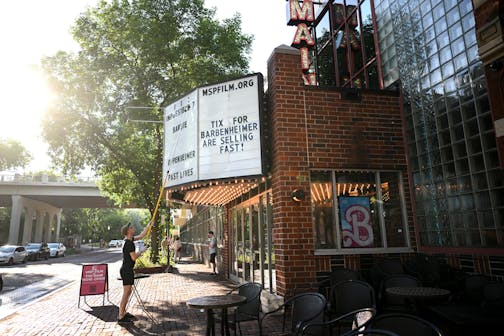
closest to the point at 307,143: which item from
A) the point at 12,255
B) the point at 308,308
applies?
the point at 308,308

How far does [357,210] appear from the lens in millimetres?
7523

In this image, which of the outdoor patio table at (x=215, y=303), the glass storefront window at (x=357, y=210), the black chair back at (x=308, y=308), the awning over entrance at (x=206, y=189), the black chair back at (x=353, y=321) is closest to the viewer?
the black chair back at (x=353, y=321)

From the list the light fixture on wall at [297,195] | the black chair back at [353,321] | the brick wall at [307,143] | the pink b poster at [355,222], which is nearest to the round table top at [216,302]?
the black chair back at [353,321]

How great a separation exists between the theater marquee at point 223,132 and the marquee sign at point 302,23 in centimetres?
408

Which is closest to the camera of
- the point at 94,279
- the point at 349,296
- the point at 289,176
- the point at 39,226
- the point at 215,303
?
the point at 215,303

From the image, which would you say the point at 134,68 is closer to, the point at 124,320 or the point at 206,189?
the point at 206,189

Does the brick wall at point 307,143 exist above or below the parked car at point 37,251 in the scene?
above

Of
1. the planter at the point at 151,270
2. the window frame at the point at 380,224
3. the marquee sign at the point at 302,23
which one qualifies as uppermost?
the marquee sign at the point at 302,23

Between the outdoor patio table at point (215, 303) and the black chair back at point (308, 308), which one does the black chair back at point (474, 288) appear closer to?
the black chair back at point (308, 308)

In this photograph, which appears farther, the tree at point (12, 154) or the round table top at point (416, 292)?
the tree at point (12, 154)

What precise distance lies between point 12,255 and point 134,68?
16.3 metres

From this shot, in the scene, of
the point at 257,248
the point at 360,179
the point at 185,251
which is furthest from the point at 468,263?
the point at 185,251

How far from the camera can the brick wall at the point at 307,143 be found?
273 inches

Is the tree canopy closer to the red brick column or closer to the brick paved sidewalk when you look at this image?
the brick paved sidewalk
